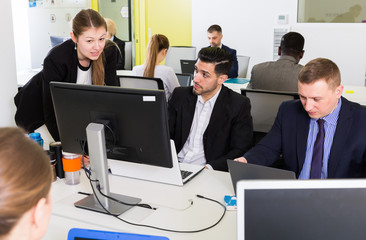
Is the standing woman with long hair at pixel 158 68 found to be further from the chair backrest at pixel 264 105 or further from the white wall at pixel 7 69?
the white wall at pixel 7 69

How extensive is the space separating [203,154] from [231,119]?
280 mm

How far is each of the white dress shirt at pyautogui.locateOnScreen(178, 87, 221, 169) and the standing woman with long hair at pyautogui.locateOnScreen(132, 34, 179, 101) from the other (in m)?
1.19

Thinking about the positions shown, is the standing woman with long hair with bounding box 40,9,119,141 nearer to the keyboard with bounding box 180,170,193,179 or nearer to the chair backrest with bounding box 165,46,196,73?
the keyboard with bounding box 180,170,193,179

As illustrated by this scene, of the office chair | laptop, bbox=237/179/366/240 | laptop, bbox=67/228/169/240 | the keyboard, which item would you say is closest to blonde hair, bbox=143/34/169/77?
the office chair

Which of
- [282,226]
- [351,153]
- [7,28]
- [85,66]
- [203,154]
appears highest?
[7,28]

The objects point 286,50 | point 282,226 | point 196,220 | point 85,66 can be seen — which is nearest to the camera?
point 282,226

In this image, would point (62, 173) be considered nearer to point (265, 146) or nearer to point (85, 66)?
point (85, 66)

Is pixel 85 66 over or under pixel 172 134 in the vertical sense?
over

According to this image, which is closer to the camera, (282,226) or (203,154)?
(282,226)

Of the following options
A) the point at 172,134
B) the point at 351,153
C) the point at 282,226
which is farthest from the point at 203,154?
the point at 282,226

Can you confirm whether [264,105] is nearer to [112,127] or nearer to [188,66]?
[112,127]

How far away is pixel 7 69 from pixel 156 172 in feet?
4.99

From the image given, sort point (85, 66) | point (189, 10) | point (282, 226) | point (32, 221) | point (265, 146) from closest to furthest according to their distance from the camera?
point (32, 221) < point (282, 226) < point (265, 146) < point (85, 66) < point (189, 10)

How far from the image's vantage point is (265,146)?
7.06ft
